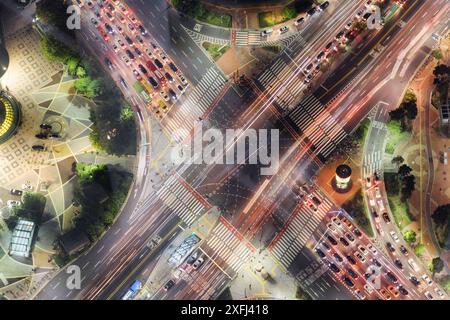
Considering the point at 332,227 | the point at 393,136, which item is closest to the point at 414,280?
the point at 332,227

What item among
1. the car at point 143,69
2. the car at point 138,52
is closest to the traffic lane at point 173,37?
the car at point 138,52

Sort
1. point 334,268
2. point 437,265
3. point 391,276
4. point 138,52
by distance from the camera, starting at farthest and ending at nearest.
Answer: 1. point 138,52
2. point 334,268
3. point 391,276
4. point 437,265

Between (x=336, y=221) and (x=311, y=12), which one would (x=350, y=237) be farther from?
(x=311, y=12)

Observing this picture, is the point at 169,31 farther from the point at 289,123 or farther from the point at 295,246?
the point at 295,246

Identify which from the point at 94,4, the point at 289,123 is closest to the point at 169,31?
the point at 94,4

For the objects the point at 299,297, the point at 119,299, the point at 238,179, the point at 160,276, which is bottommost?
the point at 119,299

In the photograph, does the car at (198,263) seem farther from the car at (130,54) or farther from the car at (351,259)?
the car at (130,54)

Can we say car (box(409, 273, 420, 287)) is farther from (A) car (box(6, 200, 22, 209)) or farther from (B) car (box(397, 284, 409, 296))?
(A) car (box(6, 200, 22, 209))
